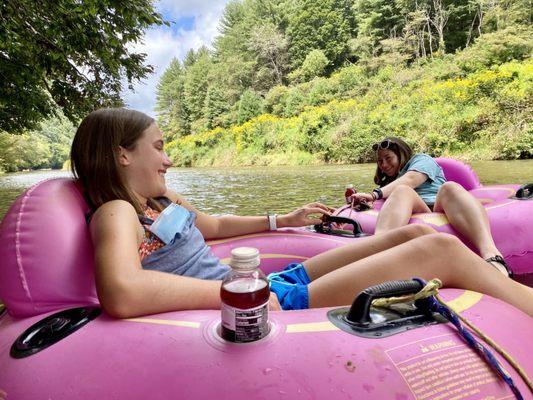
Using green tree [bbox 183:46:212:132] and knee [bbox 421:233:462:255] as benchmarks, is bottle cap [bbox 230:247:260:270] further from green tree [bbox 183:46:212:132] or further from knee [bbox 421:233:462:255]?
green tree [bbox 183:46:212:132]

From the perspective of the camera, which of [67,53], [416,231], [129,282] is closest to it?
[129,282]

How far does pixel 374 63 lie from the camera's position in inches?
835

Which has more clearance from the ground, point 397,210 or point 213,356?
point 213,356

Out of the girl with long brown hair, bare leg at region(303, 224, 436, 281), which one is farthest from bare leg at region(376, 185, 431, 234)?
the girl with long brown hair

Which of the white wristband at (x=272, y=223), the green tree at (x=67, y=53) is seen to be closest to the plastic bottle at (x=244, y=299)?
the white wristband at (x=272, y=223)

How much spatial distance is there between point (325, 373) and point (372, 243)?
83 centimetres

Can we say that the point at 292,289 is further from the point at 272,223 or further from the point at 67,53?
the point at 67,53

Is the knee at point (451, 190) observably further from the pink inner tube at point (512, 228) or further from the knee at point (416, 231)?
the knee at point (416, 231)

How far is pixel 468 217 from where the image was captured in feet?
7.48

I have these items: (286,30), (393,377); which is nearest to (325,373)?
(393,377)

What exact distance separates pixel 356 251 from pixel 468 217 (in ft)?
3.49

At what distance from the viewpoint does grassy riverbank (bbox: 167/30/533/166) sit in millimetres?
12180

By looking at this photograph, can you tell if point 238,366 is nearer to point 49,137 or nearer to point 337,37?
point 337,37

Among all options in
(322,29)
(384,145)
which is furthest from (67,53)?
(322,29)
